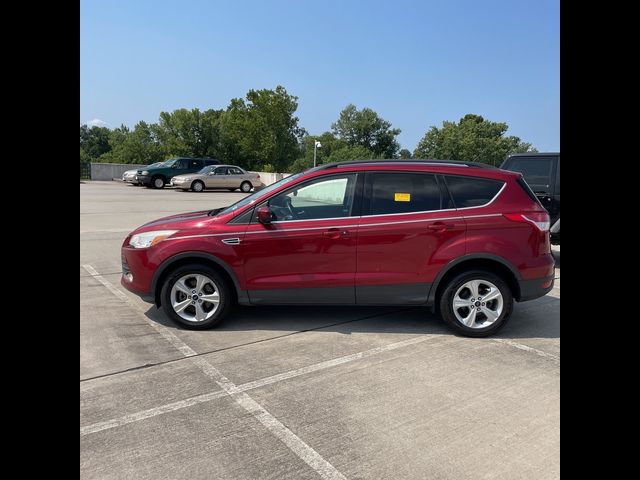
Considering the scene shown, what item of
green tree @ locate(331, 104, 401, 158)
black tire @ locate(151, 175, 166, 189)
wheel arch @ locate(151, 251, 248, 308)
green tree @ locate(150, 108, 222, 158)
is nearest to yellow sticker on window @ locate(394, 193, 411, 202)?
wheel arch @ locate(151, 251, 248, 308)

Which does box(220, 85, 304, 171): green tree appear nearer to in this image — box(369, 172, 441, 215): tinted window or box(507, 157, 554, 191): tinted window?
box(507, 157, 554, 191): tinted window

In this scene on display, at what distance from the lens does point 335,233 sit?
496 cm

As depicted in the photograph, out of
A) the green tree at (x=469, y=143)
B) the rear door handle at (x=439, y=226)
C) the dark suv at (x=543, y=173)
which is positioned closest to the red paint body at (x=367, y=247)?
the rear door handle at (x=439, y=226)

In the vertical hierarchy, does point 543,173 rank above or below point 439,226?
above

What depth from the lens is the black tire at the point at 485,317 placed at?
4.96 meters

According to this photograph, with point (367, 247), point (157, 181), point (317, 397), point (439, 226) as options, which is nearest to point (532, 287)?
point (439, 226)

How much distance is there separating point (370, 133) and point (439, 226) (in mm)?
96682

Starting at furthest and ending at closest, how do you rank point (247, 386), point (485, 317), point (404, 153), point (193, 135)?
point (404, 153)
point (193, 135)
point (485, 317)
point (247, 386)

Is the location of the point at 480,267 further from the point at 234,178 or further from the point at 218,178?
the point at 234,178

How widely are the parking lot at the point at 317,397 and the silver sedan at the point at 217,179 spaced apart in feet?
76.0
